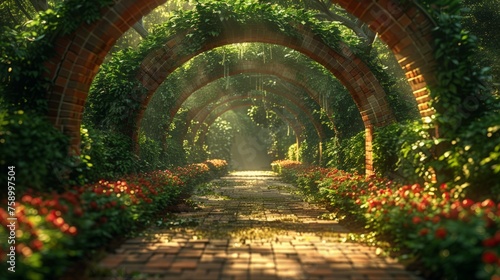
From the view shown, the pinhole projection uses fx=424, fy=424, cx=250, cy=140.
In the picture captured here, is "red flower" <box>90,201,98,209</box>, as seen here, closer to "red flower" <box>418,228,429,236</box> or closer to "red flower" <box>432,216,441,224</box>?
"red flower" <box>418,228,429,236</box>

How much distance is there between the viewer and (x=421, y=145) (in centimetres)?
600

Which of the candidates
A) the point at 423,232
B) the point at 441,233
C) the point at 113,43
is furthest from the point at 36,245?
the point at 113,43

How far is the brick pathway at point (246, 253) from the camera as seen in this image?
3.89m

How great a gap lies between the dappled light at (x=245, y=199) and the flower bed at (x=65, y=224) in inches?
0.7

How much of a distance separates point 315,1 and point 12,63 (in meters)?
10.2

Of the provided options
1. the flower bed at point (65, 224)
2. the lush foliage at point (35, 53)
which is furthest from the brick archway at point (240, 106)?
the lush foliage at point (35, 53)

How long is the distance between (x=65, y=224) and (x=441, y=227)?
320 cm

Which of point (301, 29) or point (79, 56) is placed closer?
point (79, 56)

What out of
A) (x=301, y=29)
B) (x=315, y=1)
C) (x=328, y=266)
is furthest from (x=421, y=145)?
(x=315, y=1)

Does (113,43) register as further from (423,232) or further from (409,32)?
(423,232)

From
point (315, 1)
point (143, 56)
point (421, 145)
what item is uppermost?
point (315, 1)

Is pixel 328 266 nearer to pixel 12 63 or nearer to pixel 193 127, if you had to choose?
pixel 12 63

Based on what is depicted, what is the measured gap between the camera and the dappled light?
12.5 ft

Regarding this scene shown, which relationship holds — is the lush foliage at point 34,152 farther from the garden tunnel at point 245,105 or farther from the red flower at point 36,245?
the garden tunnel at point 245,105
